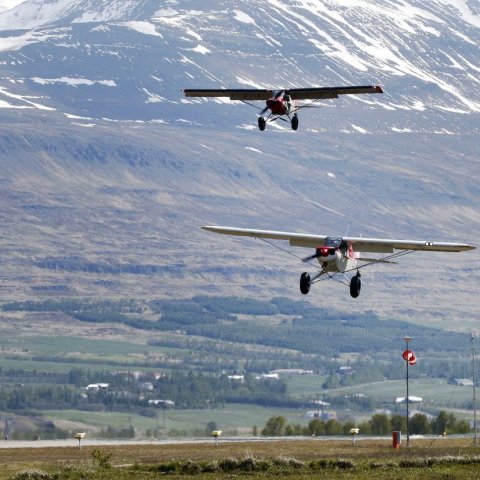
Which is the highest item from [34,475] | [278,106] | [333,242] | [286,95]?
[286,95]

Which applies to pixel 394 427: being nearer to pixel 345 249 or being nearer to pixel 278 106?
pixel 278 106

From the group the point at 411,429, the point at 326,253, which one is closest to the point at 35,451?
the point at 326,253

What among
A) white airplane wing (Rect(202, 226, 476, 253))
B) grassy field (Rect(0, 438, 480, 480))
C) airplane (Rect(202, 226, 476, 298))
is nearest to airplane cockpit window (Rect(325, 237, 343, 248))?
airplane (Rect(202, 226, 476, 298))

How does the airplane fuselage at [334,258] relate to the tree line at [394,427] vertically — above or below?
above

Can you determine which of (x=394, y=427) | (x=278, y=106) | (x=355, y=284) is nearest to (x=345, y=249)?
(x=355, y=284)

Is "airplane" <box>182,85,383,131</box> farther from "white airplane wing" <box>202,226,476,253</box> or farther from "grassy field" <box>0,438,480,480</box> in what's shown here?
"grassy field" <box>0,438,480,480</box>

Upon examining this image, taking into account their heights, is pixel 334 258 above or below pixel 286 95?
below

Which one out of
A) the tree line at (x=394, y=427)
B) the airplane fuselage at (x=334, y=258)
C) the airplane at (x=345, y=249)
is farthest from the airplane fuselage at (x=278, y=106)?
the tree line at (x=394, y=427)

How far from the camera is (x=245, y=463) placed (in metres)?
Result: 90.9

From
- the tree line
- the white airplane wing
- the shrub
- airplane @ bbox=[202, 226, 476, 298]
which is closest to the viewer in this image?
the shrub

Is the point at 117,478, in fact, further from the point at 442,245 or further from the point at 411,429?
the point at 411,429

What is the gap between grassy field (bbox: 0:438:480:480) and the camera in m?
86.8

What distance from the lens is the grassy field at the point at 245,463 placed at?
86.8 metres

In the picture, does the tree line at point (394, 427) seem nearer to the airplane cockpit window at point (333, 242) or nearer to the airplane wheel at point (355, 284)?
the airplane cockpit window at point (333, 242)
